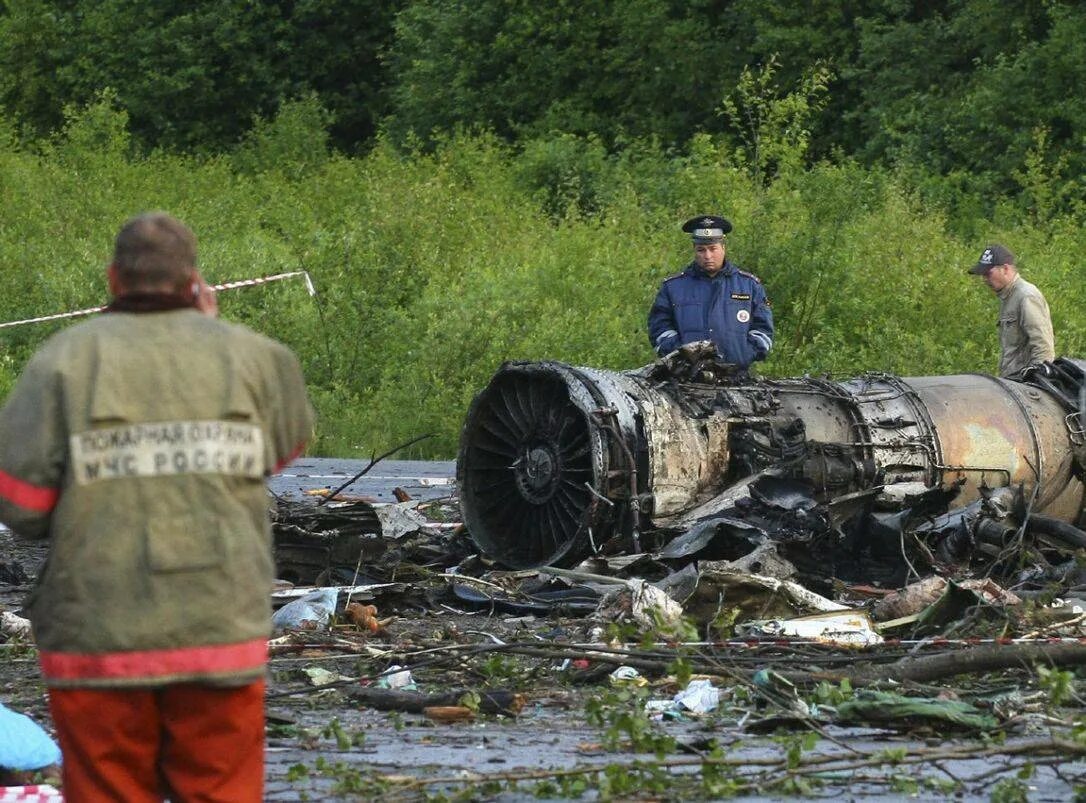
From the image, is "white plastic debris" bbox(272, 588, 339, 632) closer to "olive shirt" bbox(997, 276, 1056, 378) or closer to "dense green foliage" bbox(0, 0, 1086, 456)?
"olive shirt" bbox(997, 276, 1056, 378)

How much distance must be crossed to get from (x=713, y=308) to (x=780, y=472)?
175cm

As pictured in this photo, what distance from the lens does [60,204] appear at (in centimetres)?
2834

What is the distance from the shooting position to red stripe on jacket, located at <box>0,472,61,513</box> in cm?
399

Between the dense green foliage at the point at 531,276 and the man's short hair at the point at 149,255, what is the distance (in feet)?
51.7

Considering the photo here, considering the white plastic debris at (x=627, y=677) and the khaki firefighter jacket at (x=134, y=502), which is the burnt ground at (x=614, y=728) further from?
the khaki firefighter jacket at (x=134, y=502)

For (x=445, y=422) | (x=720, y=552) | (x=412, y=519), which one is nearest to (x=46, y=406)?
(x=720, y=552)

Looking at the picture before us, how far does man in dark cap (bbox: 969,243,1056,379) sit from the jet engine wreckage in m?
1.35

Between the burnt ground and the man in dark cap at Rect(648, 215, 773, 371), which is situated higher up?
the man in dark cap at Rect(648, 215, 773, 371)

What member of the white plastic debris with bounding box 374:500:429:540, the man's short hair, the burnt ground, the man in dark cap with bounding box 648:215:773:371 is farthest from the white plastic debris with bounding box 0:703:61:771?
the man in dark cap with bounding box 648:215:773:371

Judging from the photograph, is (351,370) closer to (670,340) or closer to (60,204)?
(60,204)

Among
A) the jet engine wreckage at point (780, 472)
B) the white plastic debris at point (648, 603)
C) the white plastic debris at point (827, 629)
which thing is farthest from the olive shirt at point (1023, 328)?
the white plastic debris at point (648, 603)

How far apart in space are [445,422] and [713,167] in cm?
639

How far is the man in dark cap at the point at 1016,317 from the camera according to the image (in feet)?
43.1

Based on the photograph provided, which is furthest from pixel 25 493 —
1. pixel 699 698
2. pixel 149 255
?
pixel 699 698
